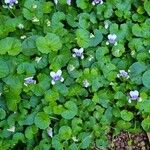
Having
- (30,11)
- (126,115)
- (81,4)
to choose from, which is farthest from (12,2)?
(126,115)

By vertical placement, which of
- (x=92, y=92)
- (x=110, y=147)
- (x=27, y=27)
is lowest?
(x=110, y=147)

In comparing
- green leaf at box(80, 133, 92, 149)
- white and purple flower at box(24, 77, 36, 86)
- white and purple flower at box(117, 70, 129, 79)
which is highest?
white and purple flower at box(117, 70, 129, 79)

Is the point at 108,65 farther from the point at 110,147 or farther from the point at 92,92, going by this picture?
the point at 110,147

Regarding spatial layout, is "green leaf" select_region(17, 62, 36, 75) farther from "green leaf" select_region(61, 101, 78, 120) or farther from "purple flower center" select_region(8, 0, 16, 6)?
"purple flower center" select_region(8, 0, 16, 6)

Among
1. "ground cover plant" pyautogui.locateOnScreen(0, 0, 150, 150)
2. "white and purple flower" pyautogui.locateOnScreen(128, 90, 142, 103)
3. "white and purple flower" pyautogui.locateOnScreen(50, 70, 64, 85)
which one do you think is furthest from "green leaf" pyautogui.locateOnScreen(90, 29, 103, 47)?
"white and purple flower" pyautogui.locateOnScreen(128, 90, 142, 103)

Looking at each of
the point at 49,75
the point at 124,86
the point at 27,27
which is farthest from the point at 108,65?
the point at 27,27

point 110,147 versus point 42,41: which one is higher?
point 42,41
